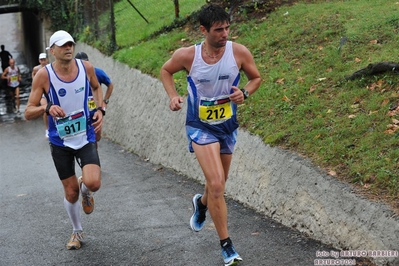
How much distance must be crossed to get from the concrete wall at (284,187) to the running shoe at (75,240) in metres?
2.14

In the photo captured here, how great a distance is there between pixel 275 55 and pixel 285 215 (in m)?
4.51

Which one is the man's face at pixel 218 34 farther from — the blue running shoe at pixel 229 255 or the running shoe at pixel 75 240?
the running shoe at pixel 75 240

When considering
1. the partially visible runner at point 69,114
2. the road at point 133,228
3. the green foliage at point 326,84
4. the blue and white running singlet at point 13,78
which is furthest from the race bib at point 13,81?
the partially visible runner at point 69,114

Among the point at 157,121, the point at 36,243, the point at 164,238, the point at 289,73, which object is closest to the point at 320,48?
the point at 289,73

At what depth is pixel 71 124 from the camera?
698 cm

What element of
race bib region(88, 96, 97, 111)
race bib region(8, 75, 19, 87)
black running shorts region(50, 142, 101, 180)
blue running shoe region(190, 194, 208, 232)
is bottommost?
race bib region(8, 75, 19, 87)

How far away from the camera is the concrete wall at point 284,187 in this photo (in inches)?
243

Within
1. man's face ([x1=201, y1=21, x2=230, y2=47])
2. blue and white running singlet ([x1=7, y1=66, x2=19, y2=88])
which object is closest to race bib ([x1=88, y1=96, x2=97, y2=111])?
man's face ([x1=201, y1=21, x2=230, y2=47])

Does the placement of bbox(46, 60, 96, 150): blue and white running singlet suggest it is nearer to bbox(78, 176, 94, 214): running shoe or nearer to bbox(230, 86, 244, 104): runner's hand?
bbox(78, 176, 94, 214): running shoe

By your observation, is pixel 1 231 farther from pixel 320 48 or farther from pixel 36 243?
pixel 320 48

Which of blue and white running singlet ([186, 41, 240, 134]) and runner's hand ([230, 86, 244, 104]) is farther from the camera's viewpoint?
blue and white running singlet ([186, 41, 240, 134])

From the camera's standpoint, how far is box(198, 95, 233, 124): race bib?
645cm

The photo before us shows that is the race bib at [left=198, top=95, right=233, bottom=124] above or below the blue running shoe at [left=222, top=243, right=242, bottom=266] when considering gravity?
above

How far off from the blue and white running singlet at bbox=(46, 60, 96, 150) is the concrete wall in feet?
7.30
